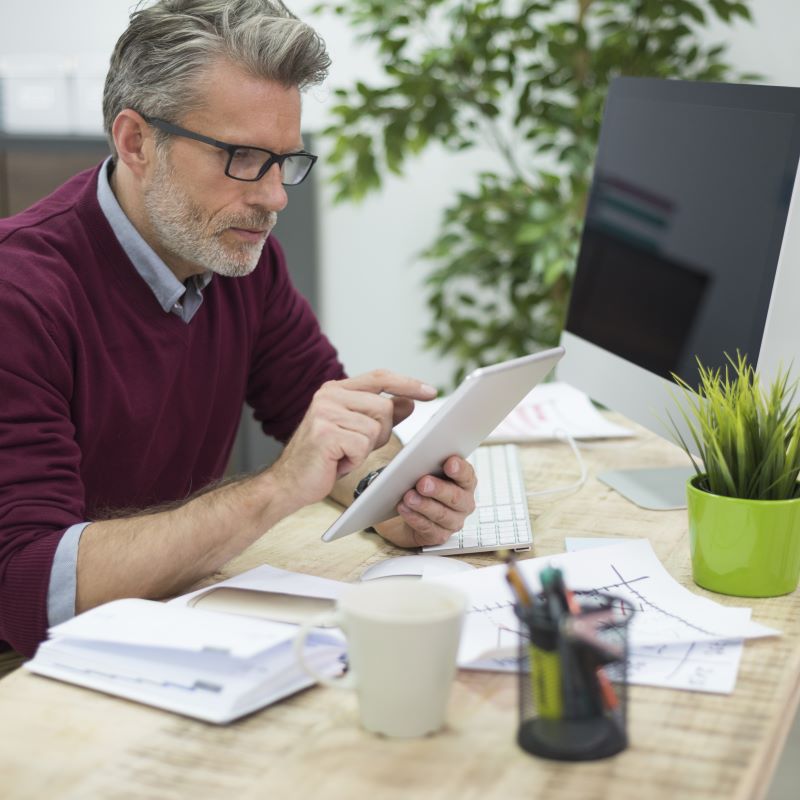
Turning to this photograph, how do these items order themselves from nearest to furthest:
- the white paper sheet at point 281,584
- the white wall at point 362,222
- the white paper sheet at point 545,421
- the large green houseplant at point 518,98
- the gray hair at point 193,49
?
the white paper sheet at point 281,584
the gray hair at point 193,49
the white paper sheet at point 545,421
the large green houseplant at point 518,98
the white wall at point 362,222

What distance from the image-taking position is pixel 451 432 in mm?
1086

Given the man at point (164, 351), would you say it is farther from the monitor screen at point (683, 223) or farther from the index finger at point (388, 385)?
the monitor screen at point (683, 223)

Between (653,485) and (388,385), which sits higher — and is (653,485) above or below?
below

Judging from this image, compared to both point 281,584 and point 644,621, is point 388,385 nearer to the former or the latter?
point 281,584

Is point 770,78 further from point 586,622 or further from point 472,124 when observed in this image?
point 586,622

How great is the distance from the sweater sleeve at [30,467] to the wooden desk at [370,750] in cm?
18

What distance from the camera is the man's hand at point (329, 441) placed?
109 cm

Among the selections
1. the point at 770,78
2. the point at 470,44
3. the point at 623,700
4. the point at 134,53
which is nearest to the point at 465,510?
the point at 623,700

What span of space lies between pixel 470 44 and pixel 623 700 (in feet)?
Answer: 6.70

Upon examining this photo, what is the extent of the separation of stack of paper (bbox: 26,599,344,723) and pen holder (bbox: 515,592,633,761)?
0.58 ft

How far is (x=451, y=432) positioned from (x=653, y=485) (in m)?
0.42

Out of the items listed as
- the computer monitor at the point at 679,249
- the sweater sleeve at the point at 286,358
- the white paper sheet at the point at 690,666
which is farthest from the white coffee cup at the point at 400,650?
the sweater sleeve at the point at 286,358

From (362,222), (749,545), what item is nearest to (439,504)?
(749,545)

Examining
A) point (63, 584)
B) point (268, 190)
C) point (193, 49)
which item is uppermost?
point (193, 49)
